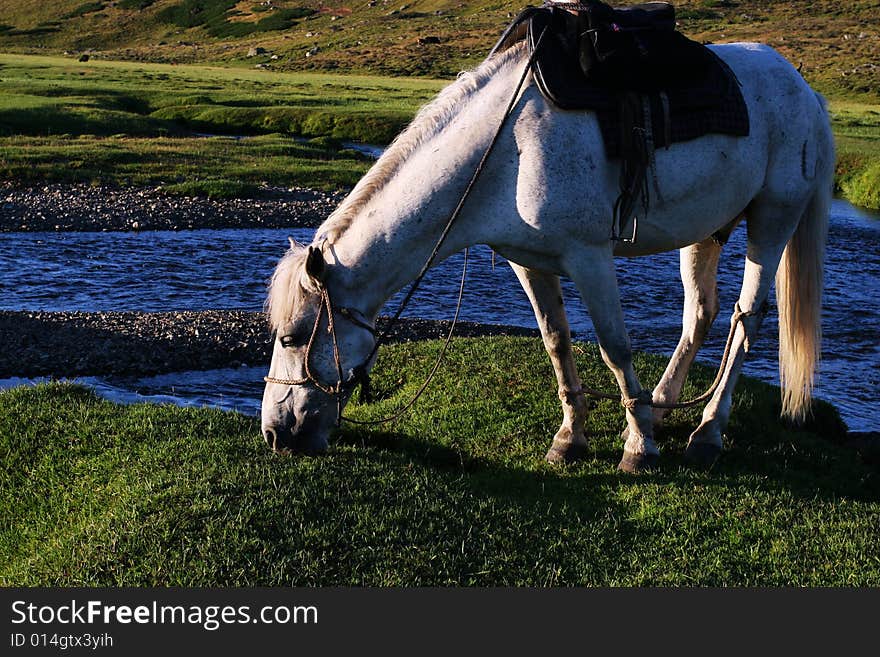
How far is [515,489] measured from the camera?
7.66 m

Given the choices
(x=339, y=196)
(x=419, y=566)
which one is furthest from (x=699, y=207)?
Answer: (x=339, y=196)

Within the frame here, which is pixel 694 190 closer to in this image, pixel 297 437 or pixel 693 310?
pixel 693 310

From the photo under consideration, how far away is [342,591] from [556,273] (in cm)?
288

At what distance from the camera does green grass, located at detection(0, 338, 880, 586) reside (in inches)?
240

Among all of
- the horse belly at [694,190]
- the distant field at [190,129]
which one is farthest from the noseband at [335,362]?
the distant field at [190,129]

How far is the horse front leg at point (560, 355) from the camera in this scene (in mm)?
7738

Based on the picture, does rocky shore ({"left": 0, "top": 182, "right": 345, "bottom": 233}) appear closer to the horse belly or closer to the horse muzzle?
the horse muzzle

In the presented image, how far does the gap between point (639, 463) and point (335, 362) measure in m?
2.89

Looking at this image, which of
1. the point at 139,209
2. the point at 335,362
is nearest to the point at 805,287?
the point at 335,362

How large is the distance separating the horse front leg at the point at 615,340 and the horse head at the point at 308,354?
1641 millimetres

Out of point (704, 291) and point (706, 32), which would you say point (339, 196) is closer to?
point (704, 291)

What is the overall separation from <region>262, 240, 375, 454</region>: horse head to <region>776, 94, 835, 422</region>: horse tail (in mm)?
4195

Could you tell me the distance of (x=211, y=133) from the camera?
48.0 m

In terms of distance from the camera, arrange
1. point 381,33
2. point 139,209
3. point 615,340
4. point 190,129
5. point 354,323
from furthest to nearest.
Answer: point 381,33, point 190,129, point 139,209, point 615,340, point 354,323
